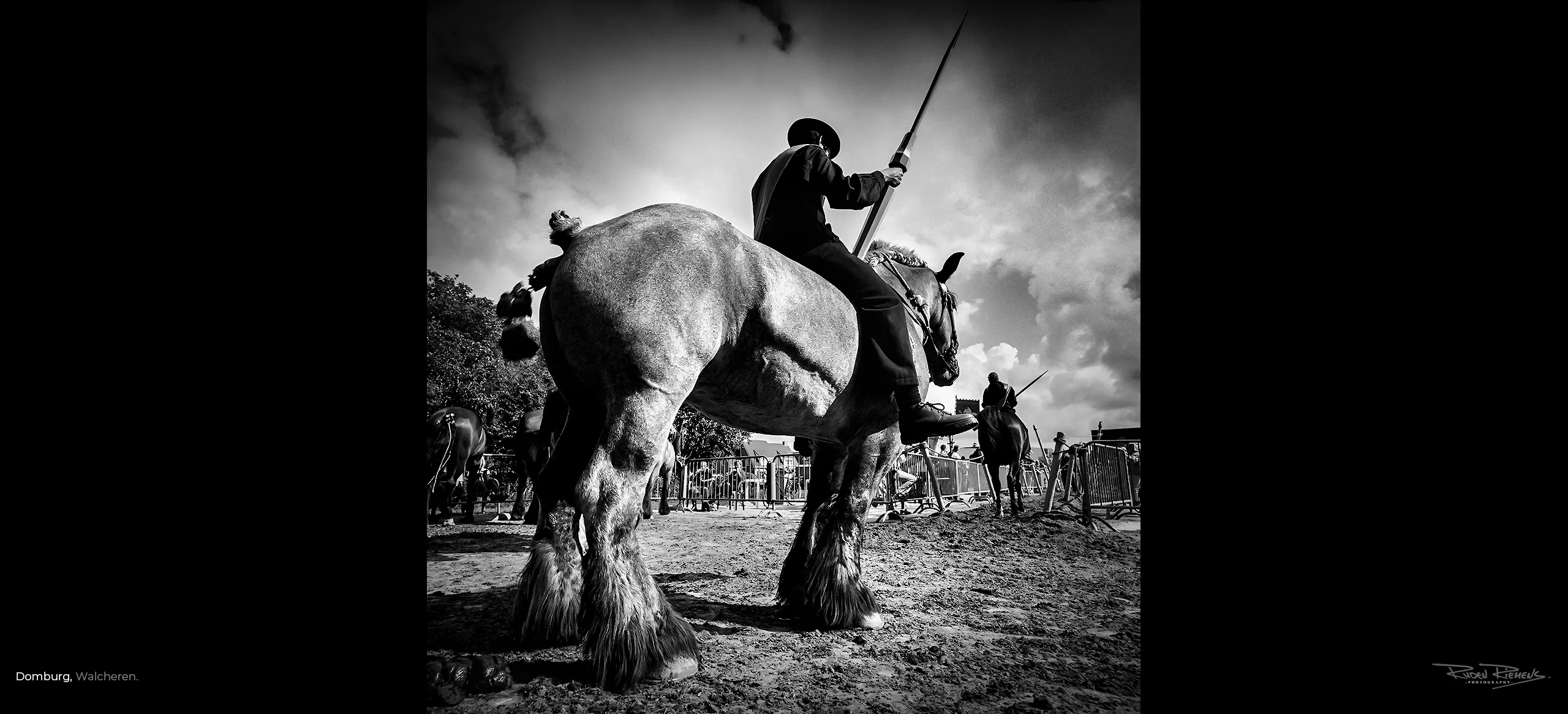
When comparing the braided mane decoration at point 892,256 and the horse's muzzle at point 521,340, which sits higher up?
the braided mane decoration at point 892,256

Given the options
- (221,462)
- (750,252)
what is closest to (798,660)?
(750,252)

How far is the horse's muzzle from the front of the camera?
3.21 meters

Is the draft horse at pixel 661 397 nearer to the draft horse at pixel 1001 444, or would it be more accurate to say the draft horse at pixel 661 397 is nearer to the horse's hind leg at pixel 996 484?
the draft horse at pixel 1001 444

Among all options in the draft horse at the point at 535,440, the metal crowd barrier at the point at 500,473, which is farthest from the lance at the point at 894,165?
the metal crowd barrier at the point at 500,473

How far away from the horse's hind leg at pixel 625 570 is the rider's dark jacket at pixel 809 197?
1494mm

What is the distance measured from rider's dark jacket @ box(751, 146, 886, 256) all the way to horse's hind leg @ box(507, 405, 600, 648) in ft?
4.97

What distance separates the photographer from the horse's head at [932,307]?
4203 mm

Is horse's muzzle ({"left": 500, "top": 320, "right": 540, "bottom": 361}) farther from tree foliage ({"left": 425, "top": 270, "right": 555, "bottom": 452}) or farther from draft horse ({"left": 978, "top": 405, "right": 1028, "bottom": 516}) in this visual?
tree foliage ({"left": 425, "top": 270, "right": 555, "bottom": 452})

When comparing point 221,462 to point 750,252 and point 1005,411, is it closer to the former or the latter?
point 750,252

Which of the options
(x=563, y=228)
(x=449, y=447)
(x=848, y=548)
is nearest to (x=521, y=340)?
(x=563, y=228)

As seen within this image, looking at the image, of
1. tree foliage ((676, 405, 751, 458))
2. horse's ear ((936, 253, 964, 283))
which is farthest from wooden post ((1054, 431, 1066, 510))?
tree foliage ((676, 405, 751, 458))

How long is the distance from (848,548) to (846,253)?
180cm
